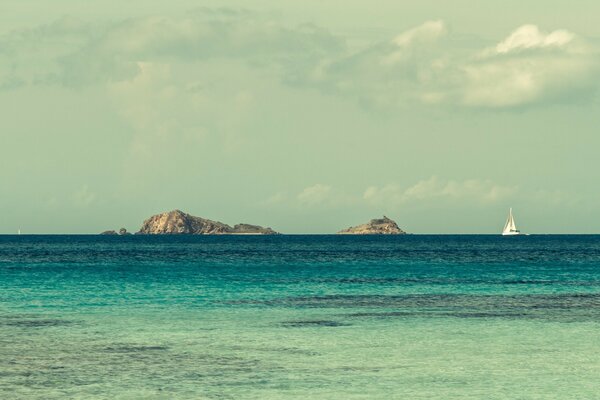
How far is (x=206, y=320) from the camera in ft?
157

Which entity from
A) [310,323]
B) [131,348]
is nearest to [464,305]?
[310,323]

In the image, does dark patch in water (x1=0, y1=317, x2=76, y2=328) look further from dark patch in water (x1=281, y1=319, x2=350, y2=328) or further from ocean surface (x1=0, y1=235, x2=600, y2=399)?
dark patch in water (x1=281, y1=319, x2=350, y2=328)

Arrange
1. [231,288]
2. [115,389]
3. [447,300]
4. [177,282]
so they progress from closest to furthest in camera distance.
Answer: [115,389]
[447,300]
[231,288]
[177,282]

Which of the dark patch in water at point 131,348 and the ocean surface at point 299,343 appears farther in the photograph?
the dark patch in water at point 131,348

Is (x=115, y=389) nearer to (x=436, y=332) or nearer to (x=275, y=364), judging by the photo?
(x=275, y=364)

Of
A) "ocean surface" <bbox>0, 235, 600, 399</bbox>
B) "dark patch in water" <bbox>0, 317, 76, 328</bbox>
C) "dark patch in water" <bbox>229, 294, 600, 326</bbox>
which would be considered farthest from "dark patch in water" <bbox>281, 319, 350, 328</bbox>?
"dark patch in water" <bbox>0, 317, 76, 328</bbox>

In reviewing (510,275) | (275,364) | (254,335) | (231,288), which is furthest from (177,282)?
(275,364)

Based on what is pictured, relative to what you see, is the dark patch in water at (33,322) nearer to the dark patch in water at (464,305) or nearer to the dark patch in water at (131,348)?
the dark patch in water at (131,348)

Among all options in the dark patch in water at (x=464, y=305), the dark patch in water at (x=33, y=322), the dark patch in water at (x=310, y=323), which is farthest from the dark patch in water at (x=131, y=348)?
the dark patch in water at (x=464, y=305)

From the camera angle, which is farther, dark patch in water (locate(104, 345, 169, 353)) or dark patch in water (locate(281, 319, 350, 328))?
dark patch in water (locate(281, 319, 350, 328))

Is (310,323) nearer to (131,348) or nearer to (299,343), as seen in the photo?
(299,343)

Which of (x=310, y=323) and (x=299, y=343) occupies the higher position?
(x=310, y=323)

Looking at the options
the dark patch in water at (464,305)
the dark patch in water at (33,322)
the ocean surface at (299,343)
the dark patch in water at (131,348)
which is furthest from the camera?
the dark patch in water at (464,305)

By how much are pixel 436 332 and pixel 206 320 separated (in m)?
12.7
